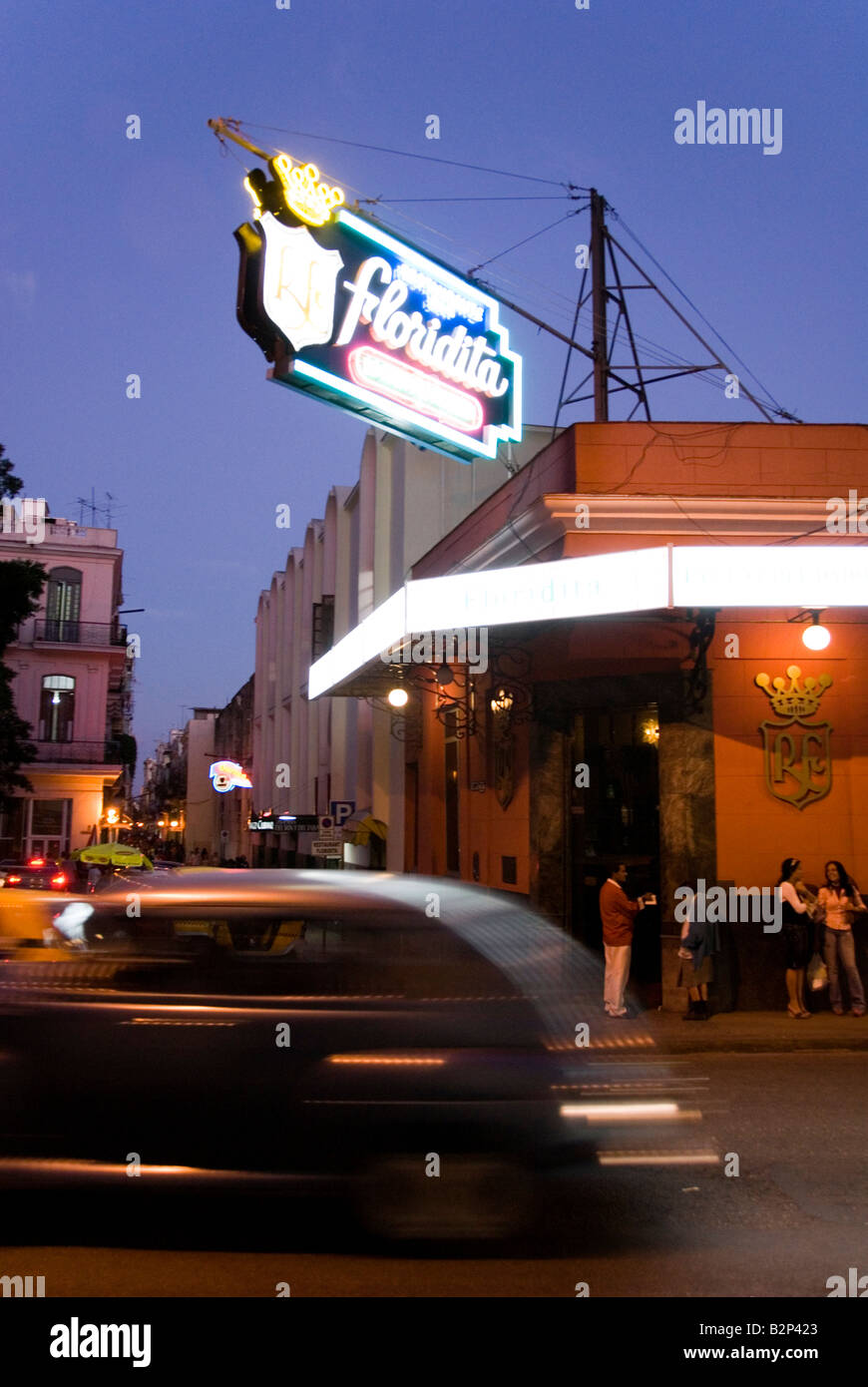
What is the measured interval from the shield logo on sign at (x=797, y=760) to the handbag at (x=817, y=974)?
169 cm

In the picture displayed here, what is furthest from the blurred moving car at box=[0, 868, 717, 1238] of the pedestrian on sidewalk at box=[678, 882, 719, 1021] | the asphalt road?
the pedestrian on sidewalk at box=[678, 882, 719, 1021]

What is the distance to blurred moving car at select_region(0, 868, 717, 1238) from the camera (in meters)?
4.63

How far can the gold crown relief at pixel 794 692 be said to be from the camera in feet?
40.4

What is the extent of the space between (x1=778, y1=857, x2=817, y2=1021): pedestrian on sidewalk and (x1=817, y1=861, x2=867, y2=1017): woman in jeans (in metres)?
0.20

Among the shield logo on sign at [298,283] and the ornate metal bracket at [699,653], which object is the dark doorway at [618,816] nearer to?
the ornate metal bracket at [699,653]

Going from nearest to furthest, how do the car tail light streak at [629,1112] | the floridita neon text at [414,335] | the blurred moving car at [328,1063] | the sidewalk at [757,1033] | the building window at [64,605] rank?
the blurred moving car at [328,1063], the car tail light streak at [629,1112], the sidewalk at [757,1033], the floridita neon text at [414,335], the building window at [64,605]

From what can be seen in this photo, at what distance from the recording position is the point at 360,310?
12180 millimetres

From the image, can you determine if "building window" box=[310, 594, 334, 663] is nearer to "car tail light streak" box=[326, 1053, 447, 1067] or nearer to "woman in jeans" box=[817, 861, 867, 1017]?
"woman in jeans" box=[817, 861, 867, 1017]

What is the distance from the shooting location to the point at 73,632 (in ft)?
147

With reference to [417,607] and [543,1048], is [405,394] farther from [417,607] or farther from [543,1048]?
[543,1048]

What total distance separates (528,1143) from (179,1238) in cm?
163

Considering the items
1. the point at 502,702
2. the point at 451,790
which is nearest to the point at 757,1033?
the point at 502,702

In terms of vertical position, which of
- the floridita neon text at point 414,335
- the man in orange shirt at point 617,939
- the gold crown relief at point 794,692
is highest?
the floridita neon text at point 414,335

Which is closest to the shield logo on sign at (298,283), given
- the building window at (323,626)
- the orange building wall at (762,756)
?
the orange building wall at (762,756)
